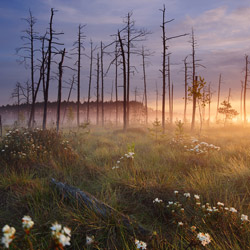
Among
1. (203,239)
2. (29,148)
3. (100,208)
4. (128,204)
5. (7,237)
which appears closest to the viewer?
(7,237)

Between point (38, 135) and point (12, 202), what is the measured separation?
441cm

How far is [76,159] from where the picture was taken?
260 inches

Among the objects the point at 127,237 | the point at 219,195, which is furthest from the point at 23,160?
the point at 219,195

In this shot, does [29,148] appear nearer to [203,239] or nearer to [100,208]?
[100,208]

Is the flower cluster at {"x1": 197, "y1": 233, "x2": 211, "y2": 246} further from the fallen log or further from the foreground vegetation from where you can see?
the fallen log

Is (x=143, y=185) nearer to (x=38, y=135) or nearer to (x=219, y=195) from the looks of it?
(x=219, y=195)

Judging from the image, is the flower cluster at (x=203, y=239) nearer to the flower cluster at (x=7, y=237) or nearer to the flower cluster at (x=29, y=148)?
the flower cluster at (x=7, y=237)

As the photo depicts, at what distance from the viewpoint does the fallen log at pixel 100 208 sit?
2686mm

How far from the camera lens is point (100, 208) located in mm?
3061

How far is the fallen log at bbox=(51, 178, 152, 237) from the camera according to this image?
8.81 ft

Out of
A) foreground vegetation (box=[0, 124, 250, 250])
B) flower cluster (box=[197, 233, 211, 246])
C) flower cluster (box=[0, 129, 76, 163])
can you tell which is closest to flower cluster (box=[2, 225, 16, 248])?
foreground vegetation (box=[0, 124, 250, 250])

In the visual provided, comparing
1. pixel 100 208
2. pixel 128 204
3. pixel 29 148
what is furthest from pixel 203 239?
pixel 29 148

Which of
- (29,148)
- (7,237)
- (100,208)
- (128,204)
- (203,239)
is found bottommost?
(128,204)

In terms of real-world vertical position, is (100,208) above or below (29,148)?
below
